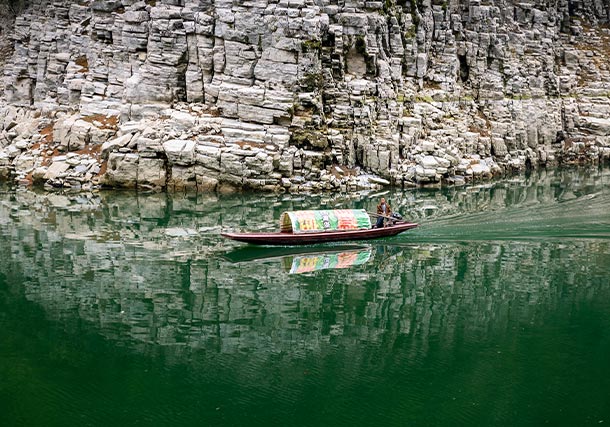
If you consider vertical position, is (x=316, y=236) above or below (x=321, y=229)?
below

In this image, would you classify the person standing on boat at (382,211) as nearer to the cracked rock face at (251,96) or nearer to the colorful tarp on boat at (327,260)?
the colorful tarp on boat at (327,260)

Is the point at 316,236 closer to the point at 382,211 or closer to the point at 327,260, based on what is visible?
the point at 327,260

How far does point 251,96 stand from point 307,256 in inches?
793

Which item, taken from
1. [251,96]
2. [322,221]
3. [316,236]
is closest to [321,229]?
[322,221]

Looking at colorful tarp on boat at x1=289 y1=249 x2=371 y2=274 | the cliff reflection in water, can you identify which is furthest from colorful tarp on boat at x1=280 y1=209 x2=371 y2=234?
the cliff reflection in water

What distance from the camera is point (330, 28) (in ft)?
179

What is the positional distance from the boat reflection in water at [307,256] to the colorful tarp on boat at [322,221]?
1106 mm

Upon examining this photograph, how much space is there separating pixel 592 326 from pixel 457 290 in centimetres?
628

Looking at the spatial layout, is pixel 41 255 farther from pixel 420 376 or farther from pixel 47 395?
pixel 420 376

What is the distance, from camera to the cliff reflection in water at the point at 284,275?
84.7 feet

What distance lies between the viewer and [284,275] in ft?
107

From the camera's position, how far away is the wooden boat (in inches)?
1423

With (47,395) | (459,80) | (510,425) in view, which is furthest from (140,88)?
(510,425)

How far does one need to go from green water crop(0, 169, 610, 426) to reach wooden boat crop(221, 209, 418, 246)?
1.95ft
